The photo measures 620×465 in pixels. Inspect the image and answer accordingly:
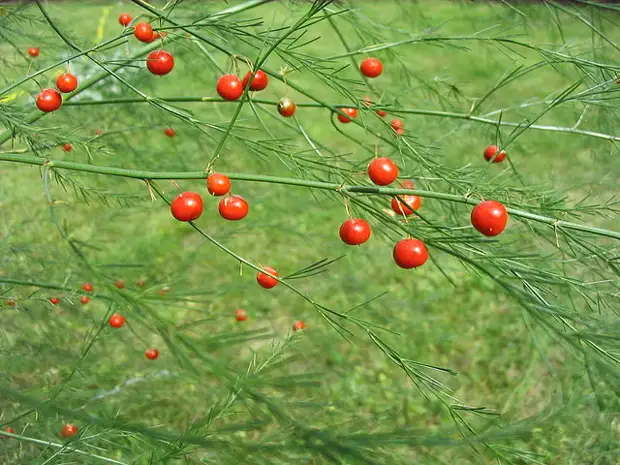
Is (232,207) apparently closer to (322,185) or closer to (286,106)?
(322,185)

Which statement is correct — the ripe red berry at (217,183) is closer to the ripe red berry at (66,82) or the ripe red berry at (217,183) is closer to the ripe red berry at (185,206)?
the ripe red berry at (185,206)

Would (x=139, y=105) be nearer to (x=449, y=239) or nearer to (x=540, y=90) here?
(x=449, y=239)


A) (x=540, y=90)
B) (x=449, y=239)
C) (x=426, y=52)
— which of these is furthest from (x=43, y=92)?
(x=426, y=52)

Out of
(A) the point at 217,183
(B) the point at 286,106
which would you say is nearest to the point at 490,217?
(A) the point at 217,183

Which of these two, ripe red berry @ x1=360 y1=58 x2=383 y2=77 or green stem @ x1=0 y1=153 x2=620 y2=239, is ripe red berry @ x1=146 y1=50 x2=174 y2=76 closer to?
green stem @ x1=0 y1=153 x2=620 y2=239

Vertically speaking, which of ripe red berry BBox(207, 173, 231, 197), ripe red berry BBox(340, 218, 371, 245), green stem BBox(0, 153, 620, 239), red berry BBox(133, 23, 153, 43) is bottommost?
ripe red berry BBox(340, 218, 371, 245)

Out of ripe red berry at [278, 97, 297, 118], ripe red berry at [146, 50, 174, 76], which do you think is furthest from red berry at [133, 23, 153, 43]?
ripe red berry at [278, 97, 297, 118]
